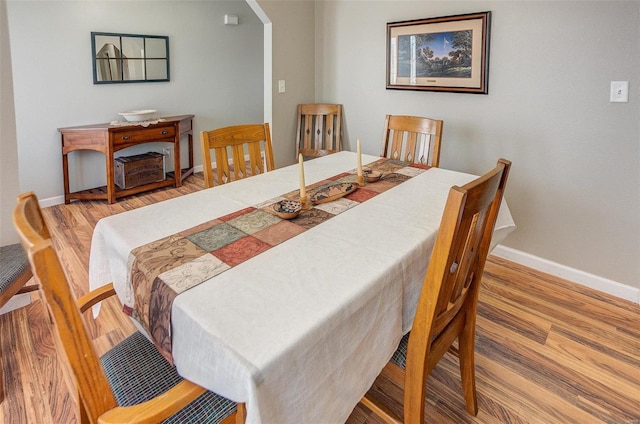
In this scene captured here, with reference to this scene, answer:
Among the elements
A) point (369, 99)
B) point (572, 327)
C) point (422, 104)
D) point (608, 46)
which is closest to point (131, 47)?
point (369, 99)

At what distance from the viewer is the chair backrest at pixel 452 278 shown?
957 mm

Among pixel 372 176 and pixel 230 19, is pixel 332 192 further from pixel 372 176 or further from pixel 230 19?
pixel 230 19

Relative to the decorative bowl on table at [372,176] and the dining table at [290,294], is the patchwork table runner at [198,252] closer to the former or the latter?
the dining table at [290,294]

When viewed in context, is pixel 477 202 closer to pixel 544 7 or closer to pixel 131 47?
pixel 544 7

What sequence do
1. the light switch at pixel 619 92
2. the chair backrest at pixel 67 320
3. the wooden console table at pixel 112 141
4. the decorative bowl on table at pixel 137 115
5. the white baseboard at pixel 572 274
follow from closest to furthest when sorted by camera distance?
the chair backrest at pixel 67 320, the light switch at pixel 619 92, the white baseboard at pixel 572 274, the wooden console table at pixel 112 141, the decorative bowl on table at pixel 137 115

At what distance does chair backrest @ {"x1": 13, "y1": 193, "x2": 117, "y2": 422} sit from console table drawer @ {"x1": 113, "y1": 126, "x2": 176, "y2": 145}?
3.25m

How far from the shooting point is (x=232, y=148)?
6.98 feet

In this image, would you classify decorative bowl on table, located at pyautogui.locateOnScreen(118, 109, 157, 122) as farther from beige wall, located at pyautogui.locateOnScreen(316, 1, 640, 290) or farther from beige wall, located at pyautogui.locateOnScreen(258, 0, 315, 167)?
beige wall, located at pyautogui.locateOnScreen(316, 1, 640, 290)

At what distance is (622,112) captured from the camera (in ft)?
7.27

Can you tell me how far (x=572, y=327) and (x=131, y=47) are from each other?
449cm

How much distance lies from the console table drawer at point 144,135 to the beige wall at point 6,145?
1.70m

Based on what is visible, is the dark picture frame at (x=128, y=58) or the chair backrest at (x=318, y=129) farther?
the dark picture frame at (x=128, y=58)

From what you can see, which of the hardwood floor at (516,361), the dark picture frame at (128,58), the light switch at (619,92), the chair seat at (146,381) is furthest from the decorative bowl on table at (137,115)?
the light switch at (619,92)

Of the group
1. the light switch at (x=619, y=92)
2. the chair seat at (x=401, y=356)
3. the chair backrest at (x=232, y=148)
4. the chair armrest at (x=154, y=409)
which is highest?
the light switch at (x=619, y=92)
